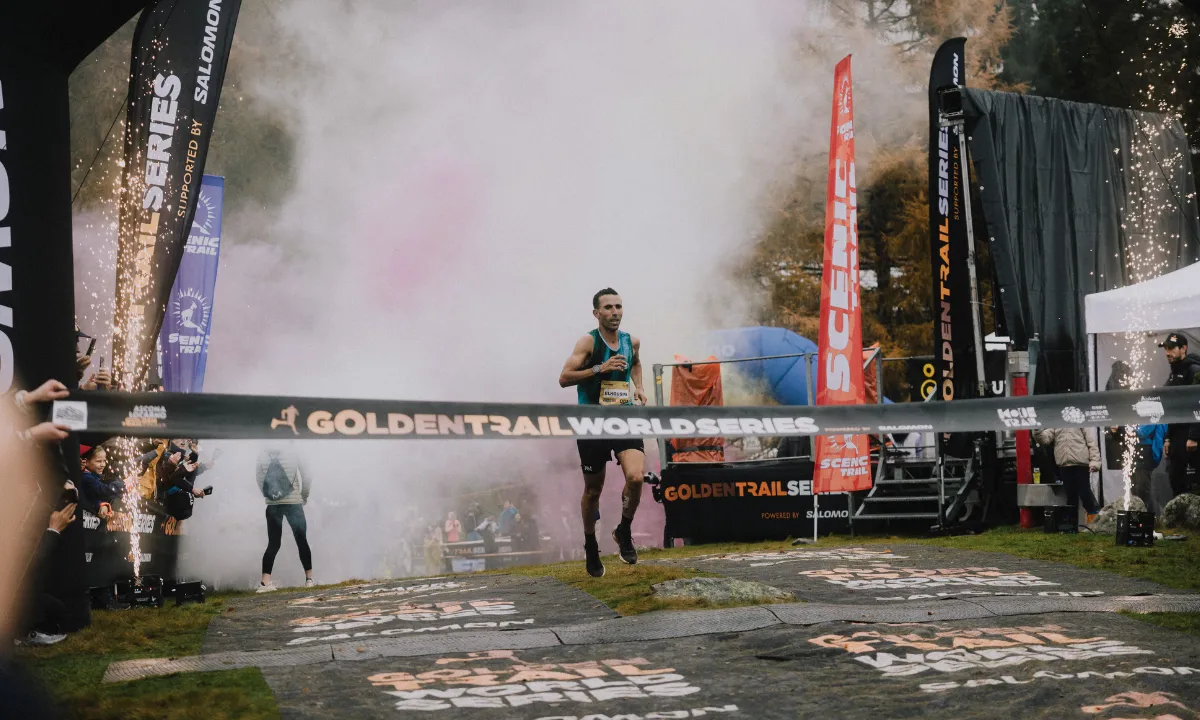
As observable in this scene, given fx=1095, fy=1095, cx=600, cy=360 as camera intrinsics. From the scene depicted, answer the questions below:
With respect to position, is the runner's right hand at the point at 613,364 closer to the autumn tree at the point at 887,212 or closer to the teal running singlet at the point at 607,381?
the teal running singlet at the point at 607,381

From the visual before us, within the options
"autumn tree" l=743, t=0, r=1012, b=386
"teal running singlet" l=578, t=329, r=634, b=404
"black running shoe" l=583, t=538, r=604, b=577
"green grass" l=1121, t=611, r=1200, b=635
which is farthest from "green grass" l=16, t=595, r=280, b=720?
"autumn tree" l=743, t=0, r=1012, b=386

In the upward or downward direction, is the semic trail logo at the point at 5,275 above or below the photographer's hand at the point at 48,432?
above

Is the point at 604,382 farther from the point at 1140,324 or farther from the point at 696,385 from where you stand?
the point at 696,385

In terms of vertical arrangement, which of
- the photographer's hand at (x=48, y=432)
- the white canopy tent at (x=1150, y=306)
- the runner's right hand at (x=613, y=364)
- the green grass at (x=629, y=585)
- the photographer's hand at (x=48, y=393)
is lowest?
the green grass at (x=629, y=585)

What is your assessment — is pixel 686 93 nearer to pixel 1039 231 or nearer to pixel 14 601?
pixel 1039 231

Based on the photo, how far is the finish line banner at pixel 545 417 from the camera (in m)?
5.64

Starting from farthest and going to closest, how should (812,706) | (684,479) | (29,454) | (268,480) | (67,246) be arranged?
(684,479) < (268,480) < (67,246) < (29,454) < (812,706)

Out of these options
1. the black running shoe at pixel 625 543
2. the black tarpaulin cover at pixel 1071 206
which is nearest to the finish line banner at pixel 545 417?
the black running shoe at pixel 625 543

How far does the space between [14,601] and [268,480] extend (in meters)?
5.76

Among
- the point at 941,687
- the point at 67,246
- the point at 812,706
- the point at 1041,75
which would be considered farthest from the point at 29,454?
the point at 1041,75

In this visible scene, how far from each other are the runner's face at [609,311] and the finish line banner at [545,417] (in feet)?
4.03

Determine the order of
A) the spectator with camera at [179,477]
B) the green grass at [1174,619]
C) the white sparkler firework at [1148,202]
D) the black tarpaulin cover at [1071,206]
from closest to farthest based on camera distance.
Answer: the green grass at [1174,619]
the spectator with camera at [179,477]
the black tarpaulin cover at [1071,206]
the white sparkler firework at [1148,202]

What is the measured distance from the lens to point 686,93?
25.2 m

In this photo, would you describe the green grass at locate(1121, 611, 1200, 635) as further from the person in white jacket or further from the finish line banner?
the person in white jacket
